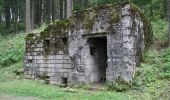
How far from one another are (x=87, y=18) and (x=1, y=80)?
554 centimetres

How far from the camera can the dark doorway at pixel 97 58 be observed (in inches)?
→ 544

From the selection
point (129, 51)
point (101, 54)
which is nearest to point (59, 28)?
point (101, 54)

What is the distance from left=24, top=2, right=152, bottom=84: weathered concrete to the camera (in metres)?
12.1

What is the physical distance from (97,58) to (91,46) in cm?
72

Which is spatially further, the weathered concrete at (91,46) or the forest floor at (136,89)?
the weathered concrete at (91,46)

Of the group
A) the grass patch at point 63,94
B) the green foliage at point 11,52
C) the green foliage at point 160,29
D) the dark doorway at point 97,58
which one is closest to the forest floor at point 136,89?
the grass patch at point 63,94

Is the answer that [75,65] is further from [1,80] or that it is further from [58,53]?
[1,80]

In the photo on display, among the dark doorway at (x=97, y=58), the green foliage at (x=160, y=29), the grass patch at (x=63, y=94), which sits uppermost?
the green foliage at (x=160, y=29)

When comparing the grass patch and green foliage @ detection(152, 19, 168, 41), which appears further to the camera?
green foliage @ detection(152, 19, 168, 41)

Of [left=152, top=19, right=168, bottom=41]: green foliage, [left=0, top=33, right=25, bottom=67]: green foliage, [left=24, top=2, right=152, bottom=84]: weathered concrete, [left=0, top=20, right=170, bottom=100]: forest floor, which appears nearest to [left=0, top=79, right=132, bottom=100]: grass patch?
[left=0, top=20, right=170, bottom=100]: forest floor

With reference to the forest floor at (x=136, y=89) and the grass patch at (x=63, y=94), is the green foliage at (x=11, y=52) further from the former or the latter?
the grass patch at (x=63, y=94)

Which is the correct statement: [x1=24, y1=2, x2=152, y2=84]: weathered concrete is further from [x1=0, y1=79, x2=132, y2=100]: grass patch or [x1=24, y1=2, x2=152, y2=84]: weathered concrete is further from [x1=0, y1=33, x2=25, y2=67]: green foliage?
[x1=0, y1=33, x2=25, y2=67]: green foliage

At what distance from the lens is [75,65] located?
13.6 meters

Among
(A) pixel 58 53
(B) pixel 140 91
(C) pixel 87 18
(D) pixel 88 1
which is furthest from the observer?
(D) pixel 88 1
